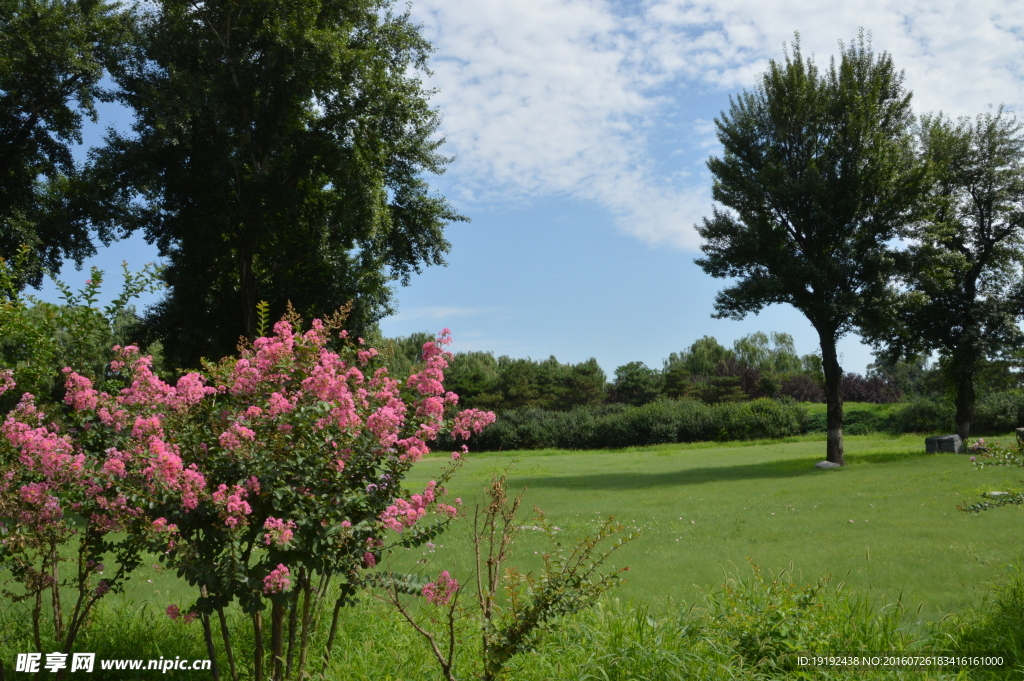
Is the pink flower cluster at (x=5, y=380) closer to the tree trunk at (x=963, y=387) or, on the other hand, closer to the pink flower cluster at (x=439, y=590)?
the pink flower cluster at (x=439, y=590)

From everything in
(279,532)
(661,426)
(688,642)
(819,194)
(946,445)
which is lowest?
(688,642)

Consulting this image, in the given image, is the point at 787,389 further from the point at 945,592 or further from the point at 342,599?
the point at 342,599

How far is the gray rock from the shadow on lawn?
35cm

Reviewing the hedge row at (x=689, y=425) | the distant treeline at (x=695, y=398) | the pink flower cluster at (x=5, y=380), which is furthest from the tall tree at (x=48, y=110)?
the hedge row at (x=689, y=425)

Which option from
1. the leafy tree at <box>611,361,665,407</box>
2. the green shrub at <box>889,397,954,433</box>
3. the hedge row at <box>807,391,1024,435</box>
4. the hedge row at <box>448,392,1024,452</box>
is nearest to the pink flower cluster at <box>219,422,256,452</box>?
the hedge row at <box>807,391,1024,435</box>

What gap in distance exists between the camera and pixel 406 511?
3.61 meters

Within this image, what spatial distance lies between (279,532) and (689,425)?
93.8 feet

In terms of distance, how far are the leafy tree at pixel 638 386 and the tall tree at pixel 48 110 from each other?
97.5ft

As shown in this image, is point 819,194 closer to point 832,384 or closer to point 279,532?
point 832,384

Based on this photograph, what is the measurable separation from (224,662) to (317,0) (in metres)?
16.1

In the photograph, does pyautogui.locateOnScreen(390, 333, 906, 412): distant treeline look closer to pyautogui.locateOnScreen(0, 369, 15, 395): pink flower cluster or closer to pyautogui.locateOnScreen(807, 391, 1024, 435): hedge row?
pyautogui.locateOnScreen(807, 391, 1024, 435): hedge row

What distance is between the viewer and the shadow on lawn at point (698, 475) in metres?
15.1

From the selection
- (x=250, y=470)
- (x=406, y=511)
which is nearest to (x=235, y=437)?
(x=250, y=470)

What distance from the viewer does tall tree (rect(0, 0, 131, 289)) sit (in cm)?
1548
